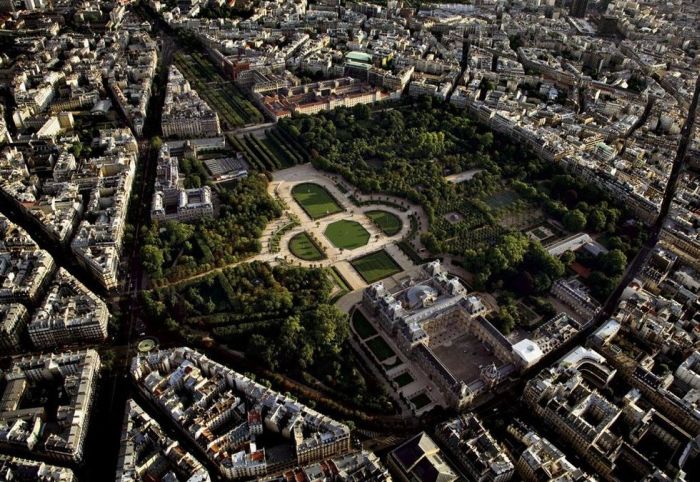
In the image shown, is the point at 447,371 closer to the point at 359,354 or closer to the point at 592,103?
the point at 359,354

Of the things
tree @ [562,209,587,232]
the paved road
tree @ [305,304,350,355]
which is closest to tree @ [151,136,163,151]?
the paved road

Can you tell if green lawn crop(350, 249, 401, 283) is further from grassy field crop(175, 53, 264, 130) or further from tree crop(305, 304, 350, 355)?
grassy field crop(175, 53, 264, 130)

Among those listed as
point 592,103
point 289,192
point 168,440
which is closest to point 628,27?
point 592,103

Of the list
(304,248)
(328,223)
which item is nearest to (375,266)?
(304,248)

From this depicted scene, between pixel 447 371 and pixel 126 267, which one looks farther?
pixel 126 267

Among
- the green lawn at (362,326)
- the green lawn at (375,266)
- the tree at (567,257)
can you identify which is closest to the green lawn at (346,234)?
the green lawn at (375,266)
